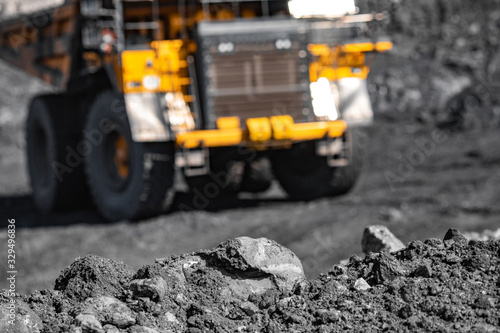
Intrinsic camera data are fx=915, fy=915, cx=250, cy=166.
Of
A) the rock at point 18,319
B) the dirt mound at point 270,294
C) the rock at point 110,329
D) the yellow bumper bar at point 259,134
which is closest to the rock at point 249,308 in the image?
the dirt mound at point 270,294

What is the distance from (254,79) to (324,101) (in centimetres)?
74

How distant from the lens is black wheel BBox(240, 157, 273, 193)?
8.89 meters

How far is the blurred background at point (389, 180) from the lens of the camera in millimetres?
7129

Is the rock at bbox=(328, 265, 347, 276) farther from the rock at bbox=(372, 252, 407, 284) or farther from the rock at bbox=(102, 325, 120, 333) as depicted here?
the rock at bbox=(102, 325, 120, 333)

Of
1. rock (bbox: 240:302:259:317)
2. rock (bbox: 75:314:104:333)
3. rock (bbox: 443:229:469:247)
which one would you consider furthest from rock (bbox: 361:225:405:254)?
rock (bbox: 75:314:104:333)

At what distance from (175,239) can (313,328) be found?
15.4ft

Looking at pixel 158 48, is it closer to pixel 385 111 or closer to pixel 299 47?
pixel 299 47

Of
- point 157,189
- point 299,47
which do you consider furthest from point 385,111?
point 157,189

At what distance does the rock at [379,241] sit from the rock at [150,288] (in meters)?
1.57

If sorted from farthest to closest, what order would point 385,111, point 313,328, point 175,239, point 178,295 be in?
point 385,111, point 175,239, point 178,295, point 313,328

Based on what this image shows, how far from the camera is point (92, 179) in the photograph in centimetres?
889

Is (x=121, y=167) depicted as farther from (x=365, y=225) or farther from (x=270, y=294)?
(x=270, y=294)

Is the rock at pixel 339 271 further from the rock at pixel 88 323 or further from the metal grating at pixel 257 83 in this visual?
the metal grating at pixel 257 83

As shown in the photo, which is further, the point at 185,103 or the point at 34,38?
the point at 34,38
